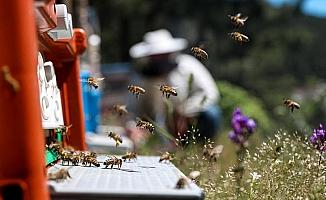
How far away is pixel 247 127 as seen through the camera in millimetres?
2965

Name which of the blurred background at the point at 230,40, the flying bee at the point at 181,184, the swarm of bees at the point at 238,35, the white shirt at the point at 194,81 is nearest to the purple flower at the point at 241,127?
the swarm of bees at the point at 238,35

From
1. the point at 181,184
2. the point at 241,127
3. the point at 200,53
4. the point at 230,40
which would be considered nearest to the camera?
the point at 181,184

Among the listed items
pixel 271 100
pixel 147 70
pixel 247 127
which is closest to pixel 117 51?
pixel 271 100

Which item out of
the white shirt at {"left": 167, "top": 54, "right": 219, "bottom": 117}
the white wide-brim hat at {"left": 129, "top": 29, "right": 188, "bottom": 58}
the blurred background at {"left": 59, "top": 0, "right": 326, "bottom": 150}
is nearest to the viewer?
the white shirt at {"left": 167, "top": 54, "right": 219, "bottom": 117}

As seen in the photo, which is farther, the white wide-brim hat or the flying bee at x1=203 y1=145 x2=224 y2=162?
the white wide-brim hat

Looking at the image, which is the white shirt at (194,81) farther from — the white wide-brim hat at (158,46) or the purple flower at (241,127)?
the purple flower at (241,127)

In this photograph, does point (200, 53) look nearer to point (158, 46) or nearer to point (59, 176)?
point (59, 176)

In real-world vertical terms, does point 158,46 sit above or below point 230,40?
below

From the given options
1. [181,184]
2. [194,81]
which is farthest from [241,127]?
[194,81]

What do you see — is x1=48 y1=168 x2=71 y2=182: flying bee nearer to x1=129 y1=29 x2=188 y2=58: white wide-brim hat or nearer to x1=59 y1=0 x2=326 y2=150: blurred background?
x1=129 y1=29 x2=188 y2=58: white wide-brim hat

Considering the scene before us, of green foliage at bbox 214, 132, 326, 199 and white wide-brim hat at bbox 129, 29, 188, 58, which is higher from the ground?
white wide-brim hat at bbox 129, 29, 188, 58

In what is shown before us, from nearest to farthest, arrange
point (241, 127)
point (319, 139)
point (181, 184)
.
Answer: point (181, 184) → point (319, 139) → point (241, 127)

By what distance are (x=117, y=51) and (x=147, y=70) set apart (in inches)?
457

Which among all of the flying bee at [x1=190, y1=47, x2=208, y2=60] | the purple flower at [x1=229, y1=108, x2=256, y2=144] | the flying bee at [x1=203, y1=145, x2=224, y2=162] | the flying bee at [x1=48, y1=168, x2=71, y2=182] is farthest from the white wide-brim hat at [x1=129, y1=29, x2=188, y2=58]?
the flying bee at [x1=48, y1=168, x2=71, y2=182]
